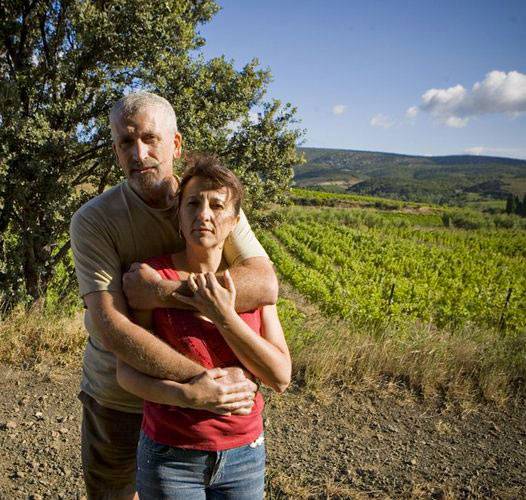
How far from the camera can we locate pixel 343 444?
11.4 ft

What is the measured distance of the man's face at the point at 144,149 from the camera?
1821 millimetres

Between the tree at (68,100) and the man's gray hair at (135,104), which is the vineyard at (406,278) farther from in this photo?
the man's gray hair at (135,104)

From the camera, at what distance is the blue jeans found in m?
1.51

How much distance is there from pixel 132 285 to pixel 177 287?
0.57 feet

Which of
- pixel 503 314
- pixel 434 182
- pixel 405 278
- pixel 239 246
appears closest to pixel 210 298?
pixel 239 246

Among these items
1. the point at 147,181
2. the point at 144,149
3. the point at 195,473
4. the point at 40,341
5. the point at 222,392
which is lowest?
the point at 40,341

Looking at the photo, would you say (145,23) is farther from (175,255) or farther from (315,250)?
(315,250)

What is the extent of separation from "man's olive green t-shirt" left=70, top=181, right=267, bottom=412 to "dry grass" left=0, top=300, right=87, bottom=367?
8.80ft

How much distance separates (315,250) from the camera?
25.4 metres

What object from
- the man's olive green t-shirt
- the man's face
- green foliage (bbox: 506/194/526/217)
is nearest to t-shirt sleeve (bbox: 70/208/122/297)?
the man's olive green t-shirt

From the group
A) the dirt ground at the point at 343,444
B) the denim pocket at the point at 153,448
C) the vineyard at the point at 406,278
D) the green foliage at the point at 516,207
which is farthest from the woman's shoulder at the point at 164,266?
the green foliage at the point at 516,207

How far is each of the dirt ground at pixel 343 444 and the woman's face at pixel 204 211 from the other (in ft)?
6.68

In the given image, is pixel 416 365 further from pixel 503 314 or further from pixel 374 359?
pixel 503 314

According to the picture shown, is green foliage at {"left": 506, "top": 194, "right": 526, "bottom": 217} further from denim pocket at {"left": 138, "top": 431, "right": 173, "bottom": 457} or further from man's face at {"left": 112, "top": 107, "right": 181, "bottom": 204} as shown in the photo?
denim pocket at {"left": 138, "top": 431, "right": 173, "bottom": 457}
